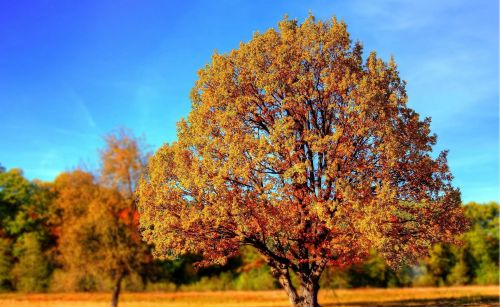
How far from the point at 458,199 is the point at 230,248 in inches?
545

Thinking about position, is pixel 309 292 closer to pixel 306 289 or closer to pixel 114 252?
pixel 306 289

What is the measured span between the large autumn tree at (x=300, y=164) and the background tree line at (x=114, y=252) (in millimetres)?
10606

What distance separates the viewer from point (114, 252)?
41.5 metres

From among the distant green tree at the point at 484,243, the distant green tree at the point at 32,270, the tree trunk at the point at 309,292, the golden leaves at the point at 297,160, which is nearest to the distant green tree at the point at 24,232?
the distant green tree at the point at 32,270

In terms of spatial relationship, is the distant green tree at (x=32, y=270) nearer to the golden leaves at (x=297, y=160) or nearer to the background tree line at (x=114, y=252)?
the background tree line at (x=114, y=252)

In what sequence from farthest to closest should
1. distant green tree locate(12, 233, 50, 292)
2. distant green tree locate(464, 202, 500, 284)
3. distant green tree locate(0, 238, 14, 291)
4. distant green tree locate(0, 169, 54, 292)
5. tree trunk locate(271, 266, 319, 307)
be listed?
distant green tree locate(464, 202, 500, 284) → distant green tree locate(0, 238, 14, 291) → distant green tree locate(0, 169, 54, 292) → distant green tree locate(12, 233, 50, 292) → tree trunk locate(271, 266, 319, 307)

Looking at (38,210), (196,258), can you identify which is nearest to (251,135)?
(196,258)

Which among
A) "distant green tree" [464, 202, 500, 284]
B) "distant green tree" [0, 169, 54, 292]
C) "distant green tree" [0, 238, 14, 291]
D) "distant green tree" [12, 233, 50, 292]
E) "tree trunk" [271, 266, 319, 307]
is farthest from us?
"distant green tree" [464, 202, 500, 284]

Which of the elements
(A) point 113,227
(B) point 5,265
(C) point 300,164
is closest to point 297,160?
(C) point 300,164

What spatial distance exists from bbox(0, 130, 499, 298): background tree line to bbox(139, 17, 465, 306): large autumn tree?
1061 centimetres

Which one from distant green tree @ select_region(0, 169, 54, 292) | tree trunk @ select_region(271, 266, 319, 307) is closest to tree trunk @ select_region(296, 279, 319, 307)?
tree trunk @ select_region(271, 266, 319, 307)

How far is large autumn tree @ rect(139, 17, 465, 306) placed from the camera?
25312mm

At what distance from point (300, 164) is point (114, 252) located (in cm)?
2377

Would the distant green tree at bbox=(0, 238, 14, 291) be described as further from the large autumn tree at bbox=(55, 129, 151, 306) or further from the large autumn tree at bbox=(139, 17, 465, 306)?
the large autumn tree at bbox=(139, 17, 465, 306)
